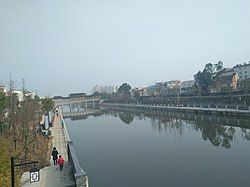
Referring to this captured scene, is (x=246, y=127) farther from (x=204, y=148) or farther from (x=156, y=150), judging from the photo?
(x=156, y=150)

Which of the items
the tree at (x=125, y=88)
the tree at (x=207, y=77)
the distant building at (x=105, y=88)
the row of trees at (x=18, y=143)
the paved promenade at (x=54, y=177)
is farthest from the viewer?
the distant building at (x=105, y=88)

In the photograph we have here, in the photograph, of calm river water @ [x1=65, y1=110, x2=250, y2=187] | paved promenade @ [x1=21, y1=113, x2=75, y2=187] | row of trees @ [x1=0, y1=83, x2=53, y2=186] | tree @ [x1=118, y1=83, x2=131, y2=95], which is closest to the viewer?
paved promenade @ [x1=21, y1=113, x2=75, y2=187]

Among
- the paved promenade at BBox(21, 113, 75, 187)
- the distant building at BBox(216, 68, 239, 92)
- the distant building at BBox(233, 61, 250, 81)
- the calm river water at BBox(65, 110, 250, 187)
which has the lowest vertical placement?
the calm river water at BBox(65, 110, 250, 187)

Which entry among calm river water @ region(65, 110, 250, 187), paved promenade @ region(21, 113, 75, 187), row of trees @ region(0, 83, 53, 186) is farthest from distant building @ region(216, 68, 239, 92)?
paved promenade @ region(21, 113, 75, 187)

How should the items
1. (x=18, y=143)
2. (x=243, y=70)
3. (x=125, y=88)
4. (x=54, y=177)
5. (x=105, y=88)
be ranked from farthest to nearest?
(x=105, y=88) < (x=125, y=88) < (x=243, y=70) < (x=18, y=143) < (x=54, y=177)

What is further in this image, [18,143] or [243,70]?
[243,70]

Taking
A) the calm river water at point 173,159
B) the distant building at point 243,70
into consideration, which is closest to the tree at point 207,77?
the distant building at point 243,70

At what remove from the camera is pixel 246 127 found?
2222cm

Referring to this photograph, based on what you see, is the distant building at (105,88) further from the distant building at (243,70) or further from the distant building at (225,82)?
the distant building at (225,82)

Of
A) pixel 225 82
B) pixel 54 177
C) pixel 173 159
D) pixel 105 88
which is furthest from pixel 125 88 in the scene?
pixel 54 177

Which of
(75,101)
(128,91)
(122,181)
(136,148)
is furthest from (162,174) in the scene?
(128,91)

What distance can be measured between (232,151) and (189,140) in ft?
16.0

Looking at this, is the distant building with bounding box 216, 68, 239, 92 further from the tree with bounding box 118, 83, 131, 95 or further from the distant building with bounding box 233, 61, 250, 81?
the tree with bounding box 118, 83, 131, 95

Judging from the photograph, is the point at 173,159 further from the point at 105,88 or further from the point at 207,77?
the point at 105,88
